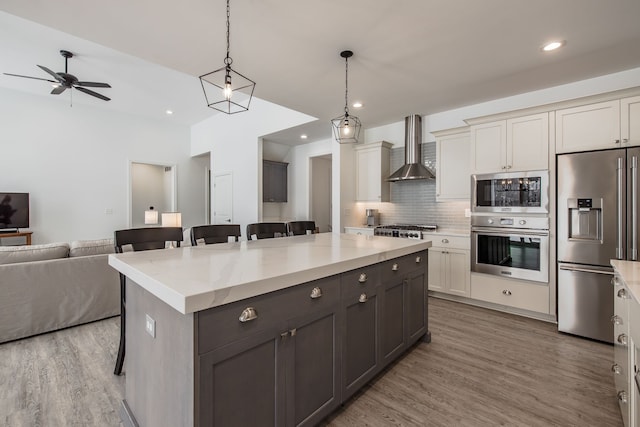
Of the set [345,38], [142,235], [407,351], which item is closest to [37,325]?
[142,235]

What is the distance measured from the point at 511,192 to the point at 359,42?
240cm

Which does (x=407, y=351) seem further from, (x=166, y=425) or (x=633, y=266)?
(x=166, y=425)

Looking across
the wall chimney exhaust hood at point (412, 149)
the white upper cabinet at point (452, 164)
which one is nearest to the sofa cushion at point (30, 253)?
the wall chimney exhaust hood at point (412, 149)

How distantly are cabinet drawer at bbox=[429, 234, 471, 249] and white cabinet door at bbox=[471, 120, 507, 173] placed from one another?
88 cm

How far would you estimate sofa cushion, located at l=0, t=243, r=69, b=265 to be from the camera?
8.85 feet

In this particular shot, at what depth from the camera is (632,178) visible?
2.63 m

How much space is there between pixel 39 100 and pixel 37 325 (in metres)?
5.00

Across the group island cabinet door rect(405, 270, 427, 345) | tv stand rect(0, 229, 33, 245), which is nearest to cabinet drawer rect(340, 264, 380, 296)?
island cabinet door rect(405, 270, 427, 345)

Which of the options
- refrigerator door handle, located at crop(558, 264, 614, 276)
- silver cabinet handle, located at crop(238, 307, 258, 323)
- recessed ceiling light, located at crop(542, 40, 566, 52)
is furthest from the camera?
refrigerator door handle, located at crop(558, 264, 614, 276)

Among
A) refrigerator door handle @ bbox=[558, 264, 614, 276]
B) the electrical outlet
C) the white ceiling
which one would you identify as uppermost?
the white ceiling

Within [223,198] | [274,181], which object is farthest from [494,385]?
[223,198]

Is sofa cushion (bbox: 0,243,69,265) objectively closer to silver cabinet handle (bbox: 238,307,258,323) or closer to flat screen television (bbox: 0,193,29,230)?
silver cabinet handle (bbox: 238,307,258,323)

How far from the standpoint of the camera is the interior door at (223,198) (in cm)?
636

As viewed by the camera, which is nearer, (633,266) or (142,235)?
(633,266)
